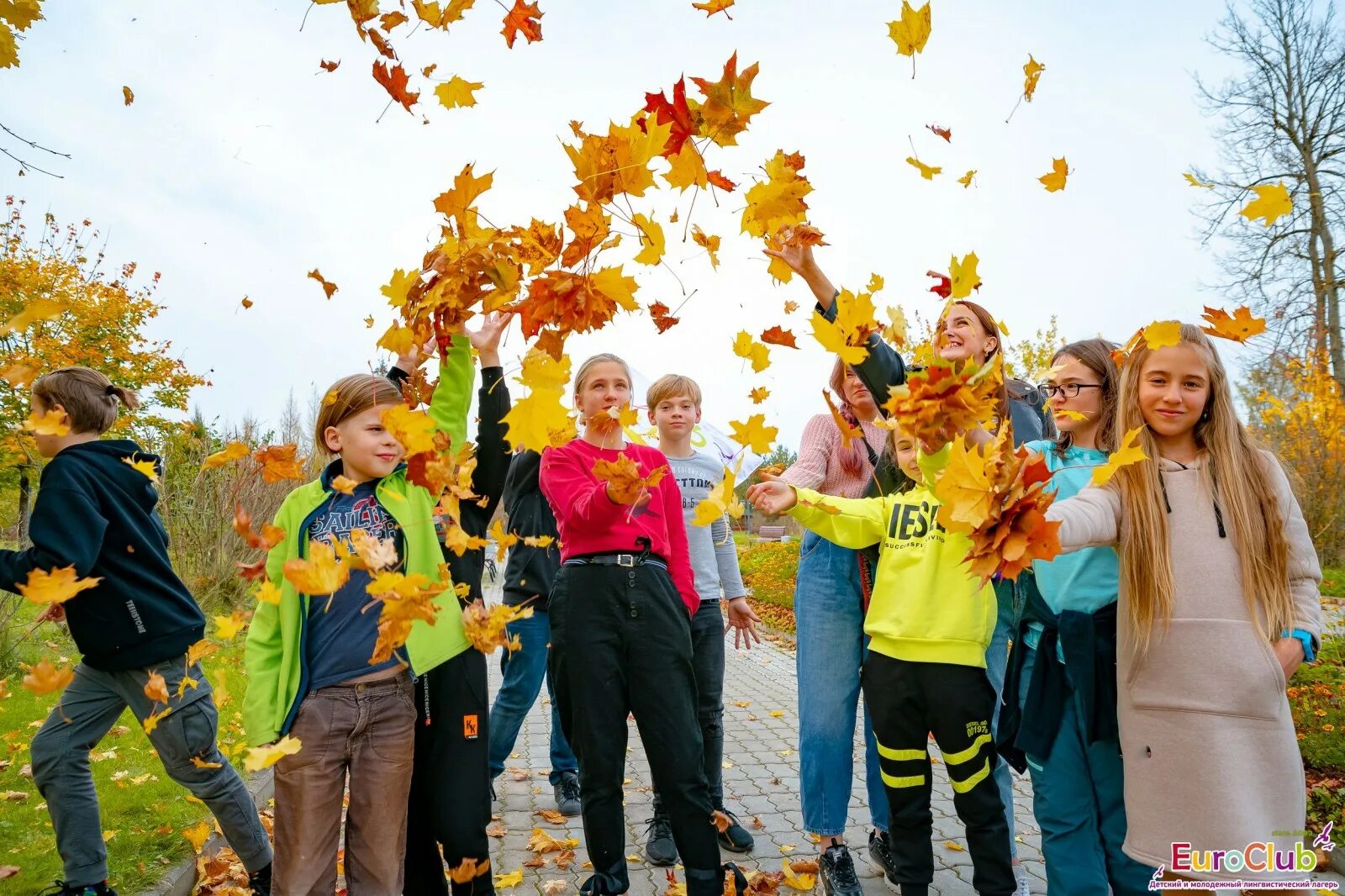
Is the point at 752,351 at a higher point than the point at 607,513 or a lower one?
higher

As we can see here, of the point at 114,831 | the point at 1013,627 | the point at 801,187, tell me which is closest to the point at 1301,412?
the point at 1013,627

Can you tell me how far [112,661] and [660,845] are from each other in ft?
7.11

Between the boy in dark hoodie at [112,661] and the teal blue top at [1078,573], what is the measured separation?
2781 millimetres

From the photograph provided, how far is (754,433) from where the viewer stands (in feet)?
7.52

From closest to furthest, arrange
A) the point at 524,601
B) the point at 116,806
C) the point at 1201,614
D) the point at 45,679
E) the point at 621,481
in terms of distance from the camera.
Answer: the point at 45,679
the point at 1201,614
the point at 621,481
the point at 116,806
the point at 524,601

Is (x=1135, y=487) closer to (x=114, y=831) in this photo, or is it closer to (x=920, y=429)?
(x=920, y=429)

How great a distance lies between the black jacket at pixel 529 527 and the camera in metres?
3.81

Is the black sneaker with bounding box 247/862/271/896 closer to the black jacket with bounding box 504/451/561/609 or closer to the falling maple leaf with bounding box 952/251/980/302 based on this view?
the black jacket with bounding box 504/451/561/609

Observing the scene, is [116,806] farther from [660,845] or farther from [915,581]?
[915,581]

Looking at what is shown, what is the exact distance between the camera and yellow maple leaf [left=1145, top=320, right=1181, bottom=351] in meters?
2.21

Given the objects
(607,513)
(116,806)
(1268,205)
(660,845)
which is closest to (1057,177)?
(1268,205)

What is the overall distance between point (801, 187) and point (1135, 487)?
1.27m

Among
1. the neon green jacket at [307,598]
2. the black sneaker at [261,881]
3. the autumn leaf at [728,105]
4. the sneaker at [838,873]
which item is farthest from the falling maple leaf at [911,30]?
the black sneaker at [261,881]

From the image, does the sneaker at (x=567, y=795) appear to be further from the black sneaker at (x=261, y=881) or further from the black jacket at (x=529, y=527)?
the black sneaker at (x=261, y=881)
